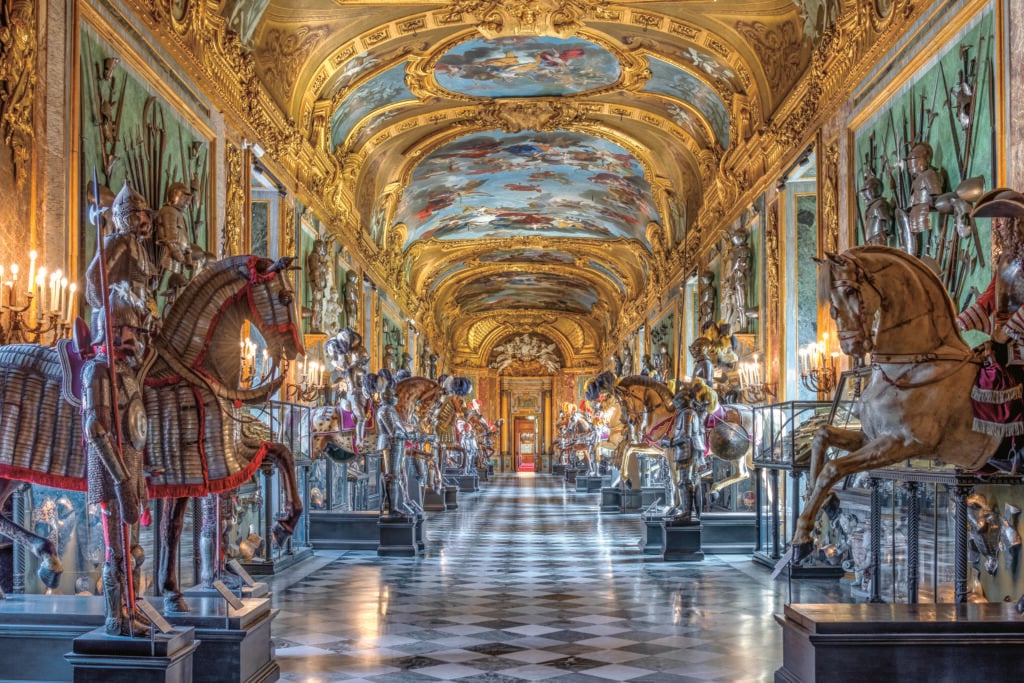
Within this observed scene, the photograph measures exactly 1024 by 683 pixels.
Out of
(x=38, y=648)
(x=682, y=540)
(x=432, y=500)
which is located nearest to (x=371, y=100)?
(x=432, y=500)

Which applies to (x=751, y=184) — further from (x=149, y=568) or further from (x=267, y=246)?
(x=149, y=568)

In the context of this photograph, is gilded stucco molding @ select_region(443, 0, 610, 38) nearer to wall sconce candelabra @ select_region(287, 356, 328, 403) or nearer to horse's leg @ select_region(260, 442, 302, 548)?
wall sconce candelabra @ select_region(287, 356, 328, 403)

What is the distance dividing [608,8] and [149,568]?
1131 cm

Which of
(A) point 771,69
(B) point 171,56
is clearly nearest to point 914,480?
(B) point 171,56

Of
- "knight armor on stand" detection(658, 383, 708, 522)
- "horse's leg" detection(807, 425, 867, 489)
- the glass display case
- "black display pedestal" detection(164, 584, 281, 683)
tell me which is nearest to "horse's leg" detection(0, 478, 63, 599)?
"black display pedestal" detection(164, 584, 281, 683)

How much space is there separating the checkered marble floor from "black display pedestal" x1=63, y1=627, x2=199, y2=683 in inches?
73.5

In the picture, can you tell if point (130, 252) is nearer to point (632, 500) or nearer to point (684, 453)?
point (684, 453)

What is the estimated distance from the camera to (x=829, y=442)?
6.88 metres

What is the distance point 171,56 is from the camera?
11.2 meters

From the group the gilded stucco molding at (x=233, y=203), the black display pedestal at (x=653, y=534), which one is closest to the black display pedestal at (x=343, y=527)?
the black display pedestal at (x=653, y=534)

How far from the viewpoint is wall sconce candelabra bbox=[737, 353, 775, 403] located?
1592cm

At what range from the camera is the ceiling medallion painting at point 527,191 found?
24.9m

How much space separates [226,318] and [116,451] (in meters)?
1.21

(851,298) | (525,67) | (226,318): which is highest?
(525,67)
